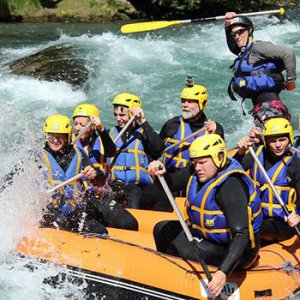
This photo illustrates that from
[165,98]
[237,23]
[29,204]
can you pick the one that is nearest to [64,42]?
[165,98]

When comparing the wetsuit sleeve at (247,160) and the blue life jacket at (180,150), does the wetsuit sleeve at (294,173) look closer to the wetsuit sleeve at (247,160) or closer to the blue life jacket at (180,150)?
the wetsuit sleeve at (247,160)

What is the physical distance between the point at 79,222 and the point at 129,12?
13.6 m

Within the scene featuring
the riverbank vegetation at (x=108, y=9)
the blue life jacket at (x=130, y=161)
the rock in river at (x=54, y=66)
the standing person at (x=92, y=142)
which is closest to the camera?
the standing person at (x=92, y=142)

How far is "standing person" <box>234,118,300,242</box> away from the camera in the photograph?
4.43 meters

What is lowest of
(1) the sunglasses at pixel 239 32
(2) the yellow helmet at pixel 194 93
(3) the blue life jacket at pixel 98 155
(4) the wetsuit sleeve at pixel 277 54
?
Result: (3) the blue life jacket at pixel 98 155

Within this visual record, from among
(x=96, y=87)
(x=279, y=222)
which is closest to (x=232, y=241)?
(x=279, y=222)

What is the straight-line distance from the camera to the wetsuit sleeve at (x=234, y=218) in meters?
3.75

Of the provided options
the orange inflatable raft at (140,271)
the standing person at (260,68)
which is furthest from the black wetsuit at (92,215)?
the standing person at (260,68)

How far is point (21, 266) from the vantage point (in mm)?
4141

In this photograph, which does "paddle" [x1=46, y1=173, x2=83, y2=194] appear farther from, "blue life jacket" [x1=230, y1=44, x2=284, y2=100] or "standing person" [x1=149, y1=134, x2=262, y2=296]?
"blue life jacket" [x1=230, y1=44, x2=284, y2=100]

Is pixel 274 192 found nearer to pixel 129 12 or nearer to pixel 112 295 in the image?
pixel 112 295

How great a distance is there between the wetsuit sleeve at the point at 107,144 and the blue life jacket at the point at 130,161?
8.5 inches

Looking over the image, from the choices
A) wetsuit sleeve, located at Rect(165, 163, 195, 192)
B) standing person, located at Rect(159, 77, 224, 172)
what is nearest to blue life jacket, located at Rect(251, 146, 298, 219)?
wetsuit sleeve, located at Rect(165, 163, 195, 192)

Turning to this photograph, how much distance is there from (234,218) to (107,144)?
1610 mm
